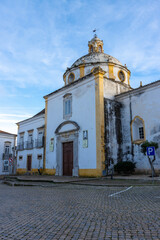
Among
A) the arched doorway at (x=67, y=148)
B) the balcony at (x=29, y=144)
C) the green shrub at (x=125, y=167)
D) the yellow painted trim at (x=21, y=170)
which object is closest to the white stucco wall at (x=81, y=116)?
the arched doorway at (x=67, y=148)

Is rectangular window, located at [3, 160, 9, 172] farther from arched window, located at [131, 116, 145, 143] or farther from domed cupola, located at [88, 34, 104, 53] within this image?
arched window, located at [131, 116, 145, 143]

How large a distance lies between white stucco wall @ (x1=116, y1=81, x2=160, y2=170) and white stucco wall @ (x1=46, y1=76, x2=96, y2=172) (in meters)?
2.87

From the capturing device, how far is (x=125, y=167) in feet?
50.4

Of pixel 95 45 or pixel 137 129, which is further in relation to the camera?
pixel 95 45

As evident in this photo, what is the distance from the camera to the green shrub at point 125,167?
15383mm

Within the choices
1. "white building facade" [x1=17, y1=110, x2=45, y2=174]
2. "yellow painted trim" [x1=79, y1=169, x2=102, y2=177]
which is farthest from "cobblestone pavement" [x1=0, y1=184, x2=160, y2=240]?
"white building facade" [x1=17, y1=110, x2=45, y2=174]

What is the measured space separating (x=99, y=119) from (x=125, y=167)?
397 cm

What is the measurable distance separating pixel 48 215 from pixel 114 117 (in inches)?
519

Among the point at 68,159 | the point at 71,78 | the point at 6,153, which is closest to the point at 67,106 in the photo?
the point at 71,78

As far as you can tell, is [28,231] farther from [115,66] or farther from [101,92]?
[115,66]

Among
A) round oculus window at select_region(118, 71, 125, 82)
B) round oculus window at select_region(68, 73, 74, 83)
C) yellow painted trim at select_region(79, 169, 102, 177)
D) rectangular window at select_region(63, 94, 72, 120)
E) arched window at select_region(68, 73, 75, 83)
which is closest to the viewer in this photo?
yellow painted trim at select_region(79, 169, 102, 177)

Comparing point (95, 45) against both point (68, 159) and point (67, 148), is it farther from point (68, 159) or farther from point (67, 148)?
point (68, 159)

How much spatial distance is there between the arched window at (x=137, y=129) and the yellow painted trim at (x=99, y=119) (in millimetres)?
2708

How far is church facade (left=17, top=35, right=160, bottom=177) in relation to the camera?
15930mm
